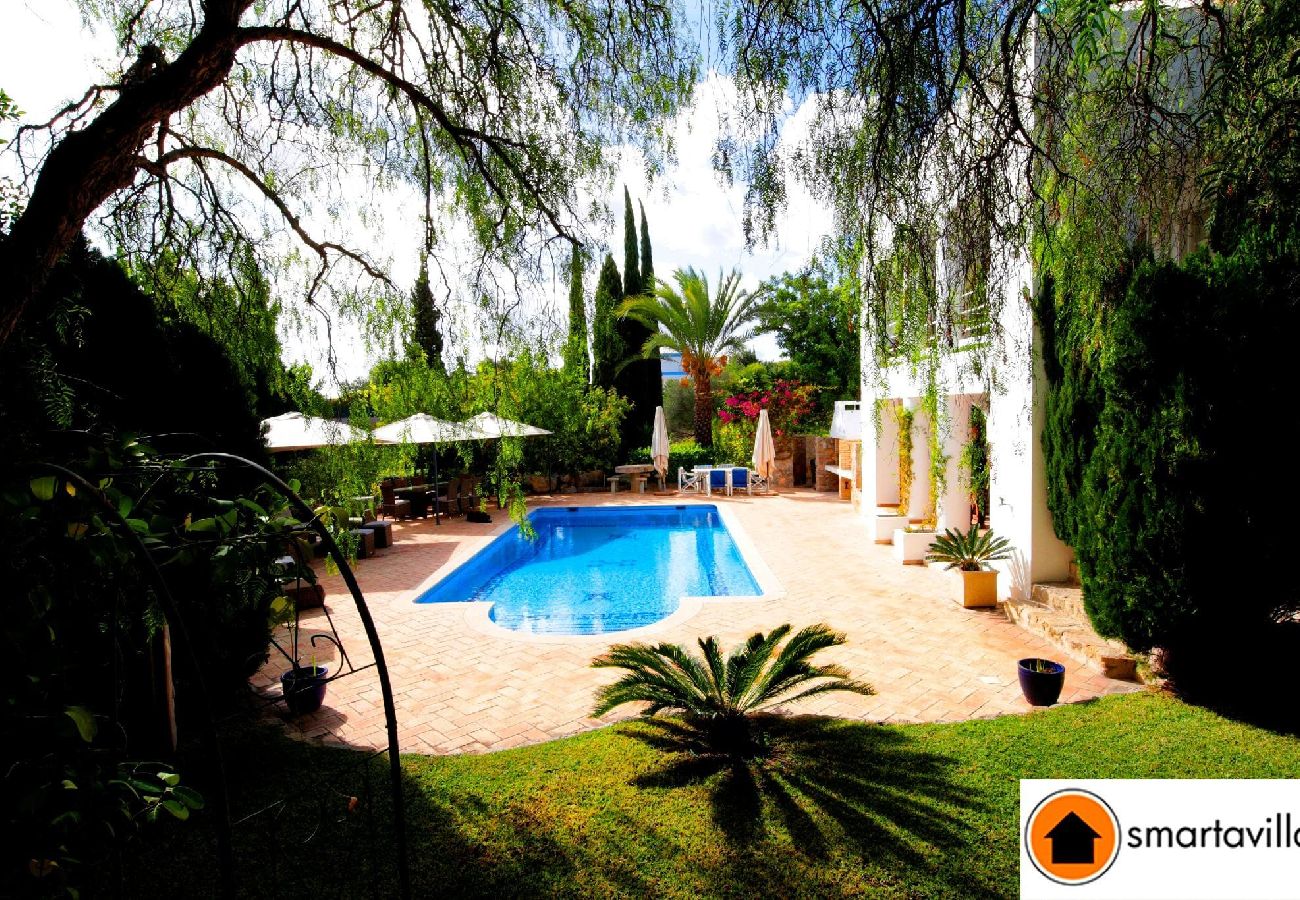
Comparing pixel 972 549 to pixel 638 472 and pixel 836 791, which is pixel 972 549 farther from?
pixel 638 472

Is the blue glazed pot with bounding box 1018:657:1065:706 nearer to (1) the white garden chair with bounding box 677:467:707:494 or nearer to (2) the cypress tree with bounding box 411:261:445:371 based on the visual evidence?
(2) the cypress tree with bounding box 411:261:445:371

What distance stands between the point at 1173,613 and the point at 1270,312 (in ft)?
7.33

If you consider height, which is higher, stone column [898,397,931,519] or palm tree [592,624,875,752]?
stone column [898,397,931,519]

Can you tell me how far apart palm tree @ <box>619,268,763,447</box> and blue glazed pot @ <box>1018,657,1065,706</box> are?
1716 centimetres

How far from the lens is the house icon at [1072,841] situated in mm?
3604

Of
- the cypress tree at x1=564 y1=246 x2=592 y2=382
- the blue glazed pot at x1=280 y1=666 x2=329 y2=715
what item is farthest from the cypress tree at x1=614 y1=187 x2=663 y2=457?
the cypress tree at x1=564 y1=246 x2=592 y2=382

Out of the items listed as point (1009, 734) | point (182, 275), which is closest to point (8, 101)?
point (182, 275)

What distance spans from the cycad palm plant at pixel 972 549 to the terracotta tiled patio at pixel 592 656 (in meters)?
0.55

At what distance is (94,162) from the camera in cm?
270

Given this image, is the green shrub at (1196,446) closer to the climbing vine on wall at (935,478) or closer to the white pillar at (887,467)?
the climbing vine on wall at (935,478)

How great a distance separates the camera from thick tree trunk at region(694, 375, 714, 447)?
73.1 ft

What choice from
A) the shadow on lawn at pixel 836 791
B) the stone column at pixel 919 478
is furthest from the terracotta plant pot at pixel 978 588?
the stone column at pixel 919 478

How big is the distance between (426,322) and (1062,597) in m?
6.79

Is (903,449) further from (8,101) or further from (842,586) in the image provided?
(8,101)
